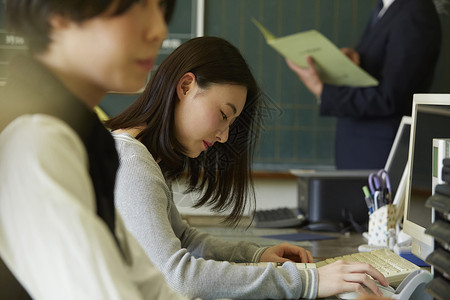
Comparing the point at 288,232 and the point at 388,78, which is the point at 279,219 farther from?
the point at 388,78

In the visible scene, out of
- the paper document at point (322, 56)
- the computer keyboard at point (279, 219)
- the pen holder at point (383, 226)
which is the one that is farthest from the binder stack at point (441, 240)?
the paper document at point (322, 56)

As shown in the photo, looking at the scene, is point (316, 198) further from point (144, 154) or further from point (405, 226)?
point (144, 154)

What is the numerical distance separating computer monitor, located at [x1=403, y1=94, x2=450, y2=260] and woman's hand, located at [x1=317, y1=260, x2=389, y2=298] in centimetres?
25

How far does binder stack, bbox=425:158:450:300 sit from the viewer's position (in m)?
0.99

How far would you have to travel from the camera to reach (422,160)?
1.56 m

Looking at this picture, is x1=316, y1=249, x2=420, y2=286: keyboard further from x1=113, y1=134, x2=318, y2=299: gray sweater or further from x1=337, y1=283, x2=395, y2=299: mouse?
x1=113, y1=134, x2=318, y2=299: gray sweater

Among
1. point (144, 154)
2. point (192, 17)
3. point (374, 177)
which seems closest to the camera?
point (144, 154)

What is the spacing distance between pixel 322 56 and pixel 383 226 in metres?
0.96

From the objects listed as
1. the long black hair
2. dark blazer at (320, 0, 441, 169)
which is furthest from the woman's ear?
dark blazer at (320, 0, 441, 169)

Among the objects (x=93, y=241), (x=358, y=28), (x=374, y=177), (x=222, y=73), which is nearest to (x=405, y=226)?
(x=374, y=177)

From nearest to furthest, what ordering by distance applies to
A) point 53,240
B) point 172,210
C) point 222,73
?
1. point 53,240
2. point 222,73
3. point 172,210

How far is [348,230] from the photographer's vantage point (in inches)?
91.7

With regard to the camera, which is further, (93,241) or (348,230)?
(348,230)

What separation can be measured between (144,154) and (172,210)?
0.33 meters
